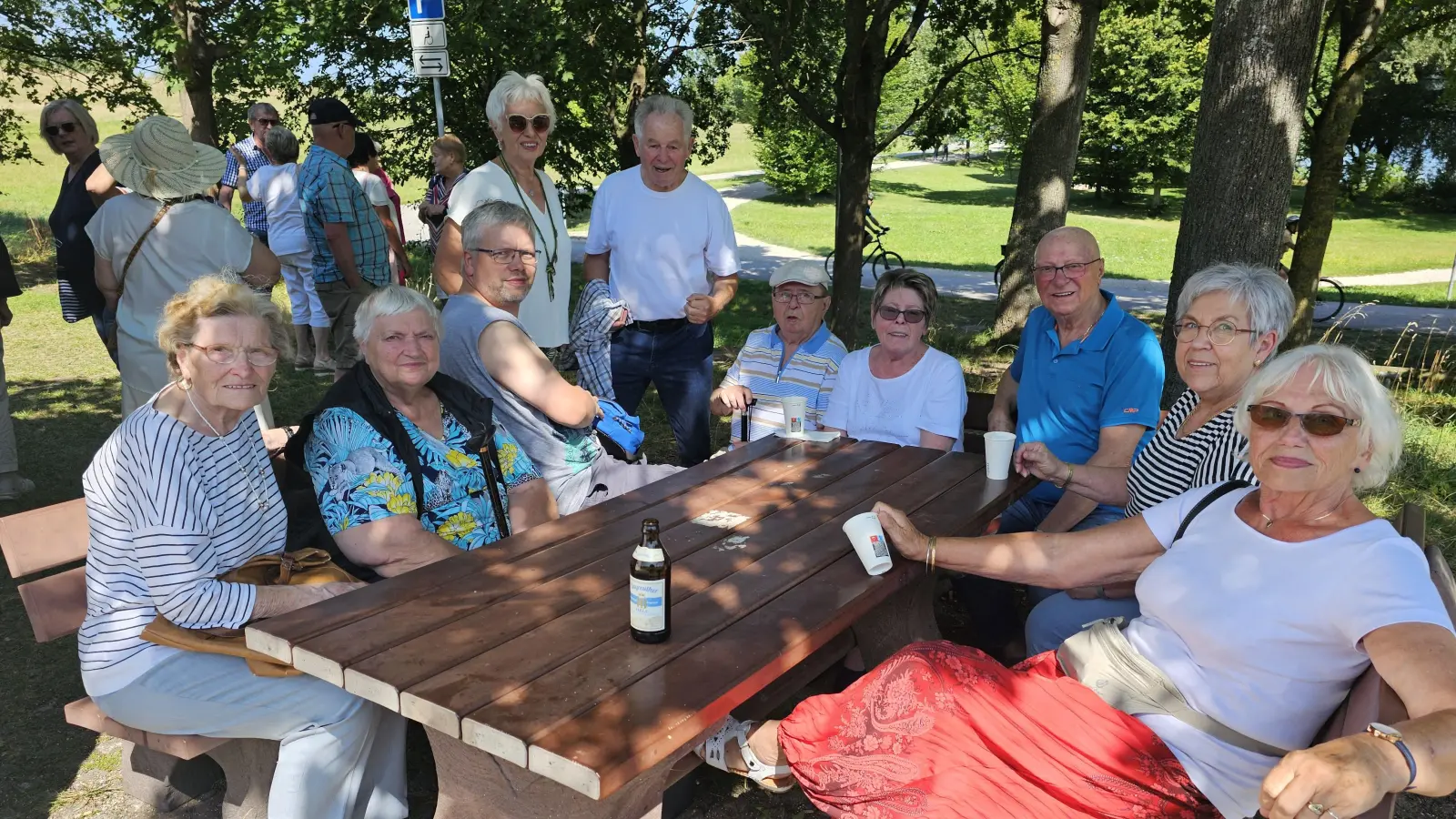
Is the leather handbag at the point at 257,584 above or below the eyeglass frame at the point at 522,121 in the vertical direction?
below

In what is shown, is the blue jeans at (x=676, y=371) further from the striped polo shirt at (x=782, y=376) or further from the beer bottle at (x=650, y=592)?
the beer bottle at (x=650, y=592)

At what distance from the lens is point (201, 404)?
2.60 meters

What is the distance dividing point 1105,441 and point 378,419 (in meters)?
2.41

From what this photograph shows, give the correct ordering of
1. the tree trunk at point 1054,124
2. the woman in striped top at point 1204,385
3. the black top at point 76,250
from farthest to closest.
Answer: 1. the tree trunk at point 1054,124
2. the black top at point 76,250
3. the woman in striped top at point 1204,385

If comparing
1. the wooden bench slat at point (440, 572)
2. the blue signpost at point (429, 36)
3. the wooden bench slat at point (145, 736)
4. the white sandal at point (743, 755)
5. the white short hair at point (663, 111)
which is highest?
the blue signpost at point (429, 36)

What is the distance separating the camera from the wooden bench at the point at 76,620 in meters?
2.55

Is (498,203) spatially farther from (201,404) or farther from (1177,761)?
(1177,761)

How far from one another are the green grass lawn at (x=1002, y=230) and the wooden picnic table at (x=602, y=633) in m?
14.5

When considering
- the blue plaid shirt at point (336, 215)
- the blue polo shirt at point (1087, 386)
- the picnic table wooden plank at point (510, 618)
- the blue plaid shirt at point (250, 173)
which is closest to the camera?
the picnic table wooden plank at point (510, 618)

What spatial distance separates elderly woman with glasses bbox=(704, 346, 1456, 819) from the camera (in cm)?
208

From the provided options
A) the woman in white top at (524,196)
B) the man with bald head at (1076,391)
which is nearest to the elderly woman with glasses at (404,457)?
the woman in white top at (524,196)

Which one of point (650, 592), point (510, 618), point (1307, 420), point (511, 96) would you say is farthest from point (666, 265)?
point (1307, 420)

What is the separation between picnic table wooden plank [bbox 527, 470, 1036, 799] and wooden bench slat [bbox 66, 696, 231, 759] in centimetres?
125

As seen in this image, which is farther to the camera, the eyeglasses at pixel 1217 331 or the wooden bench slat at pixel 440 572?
the eyeglasses at pixel 1217 331
